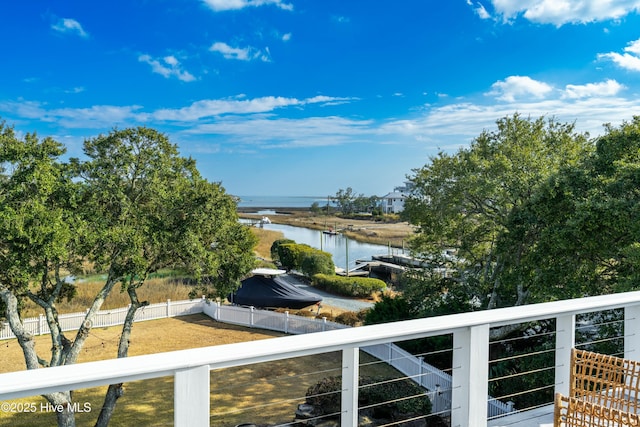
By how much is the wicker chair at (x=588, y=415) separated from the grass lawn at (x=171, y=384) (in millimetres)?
4968

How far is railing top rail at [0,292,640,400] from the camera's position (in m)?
0.99

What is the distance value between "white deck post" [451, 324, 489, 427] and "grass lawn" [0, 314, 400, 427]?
192 inches

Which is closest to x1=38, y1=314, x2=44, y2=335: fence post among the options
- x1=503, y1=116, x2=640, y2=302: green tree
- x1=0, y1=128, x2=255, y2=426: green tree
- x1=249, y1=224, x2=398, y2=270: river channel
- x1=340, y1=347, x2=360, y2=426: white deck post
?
x1=0, y1=128, x2=255, y2=426: green tree

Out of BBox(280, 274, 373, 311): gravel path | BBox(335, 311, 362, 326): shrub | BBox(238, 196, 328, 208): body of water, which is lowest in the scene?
BBox(280, 274, 373, 311): gravel path

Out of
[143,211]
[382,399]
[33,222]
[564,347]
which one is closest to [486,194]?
[382,399]

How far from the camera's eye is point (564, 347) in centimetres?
217

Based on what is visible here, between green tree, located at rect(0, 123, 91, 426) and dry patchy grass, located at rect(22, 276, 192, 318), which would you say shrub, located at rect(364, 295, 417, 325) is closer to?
green tree, located at rect(0, 123, 91, 426)

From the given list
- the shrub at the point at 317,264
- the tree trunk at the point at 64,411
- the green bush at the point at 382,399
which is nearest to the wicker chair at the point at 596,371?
the green bush at the point at 382,399

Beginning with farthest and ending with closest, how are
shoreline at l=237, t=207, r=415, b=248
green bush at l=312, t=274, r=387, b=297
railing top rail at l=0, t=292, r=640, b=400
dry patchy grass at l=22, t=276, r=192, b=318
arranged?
1. shoreline at l=237, t=207, r=415, b=248
2. green bush at l=312, t=274, r=387, b=297
3. dry patchy grass at l=22, t=276, r=192, b=318
4. railing top rail at l=0, t=292, r=640, b=400

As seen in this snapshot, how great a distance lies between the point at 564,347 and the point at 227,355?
172 cm

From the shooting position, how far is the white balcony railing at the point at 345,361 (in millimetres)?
1021

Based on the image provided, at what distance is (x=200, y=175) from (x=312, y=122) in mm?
37202

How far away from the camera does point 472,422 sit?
1773mm

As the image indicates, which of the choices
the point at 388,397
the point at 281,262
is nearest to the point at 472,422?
the point at 388,397
